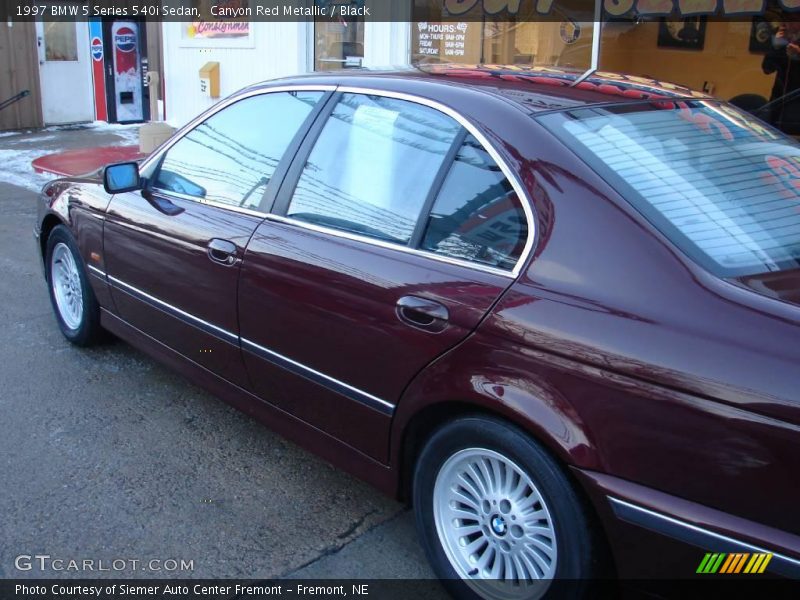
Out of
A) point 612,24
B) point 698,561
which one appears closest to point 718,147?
point 698,561

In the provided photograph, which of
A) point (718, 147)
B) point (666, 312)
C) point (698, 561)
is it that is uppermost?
point (718, 147)

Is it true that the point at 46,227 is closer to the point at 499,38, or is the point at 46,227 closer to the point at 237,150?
the point at 237,150

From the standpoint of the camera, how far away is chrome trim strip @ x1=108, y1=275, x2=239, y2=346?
3518 mm

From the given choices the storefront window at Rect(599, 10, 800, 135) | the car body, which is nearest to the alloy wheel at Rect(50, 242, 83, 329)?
the car body

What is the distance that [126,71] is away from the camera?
15812 millimetres

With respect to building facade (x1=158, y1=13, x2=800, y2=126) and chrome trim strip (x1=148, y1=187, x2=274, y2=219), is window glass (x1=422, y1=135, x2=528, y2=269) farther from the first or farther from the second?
building facade (x1=158, y1=13, x2=800, y2=126)

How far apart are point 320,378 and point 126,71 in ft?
47.3

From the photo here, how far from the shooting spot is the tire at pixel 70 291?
4.68 metres

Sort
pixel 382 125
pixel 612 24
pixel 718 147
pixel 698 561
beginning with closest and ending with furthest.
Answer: pixel 698 561 → pixel 718 147 → pixel 382 125 → pixel 612 24

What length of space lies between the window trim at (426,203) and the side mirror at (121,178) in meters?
1.08

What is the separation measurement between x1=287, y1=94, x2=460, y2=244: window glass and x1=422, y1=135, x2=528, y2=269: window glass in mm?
99

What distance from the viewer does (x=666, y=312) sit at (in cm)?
217

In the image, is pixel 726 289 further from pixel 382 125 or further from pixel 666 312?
pixel 382 125

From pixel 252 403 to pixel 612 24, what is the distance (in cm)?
638
